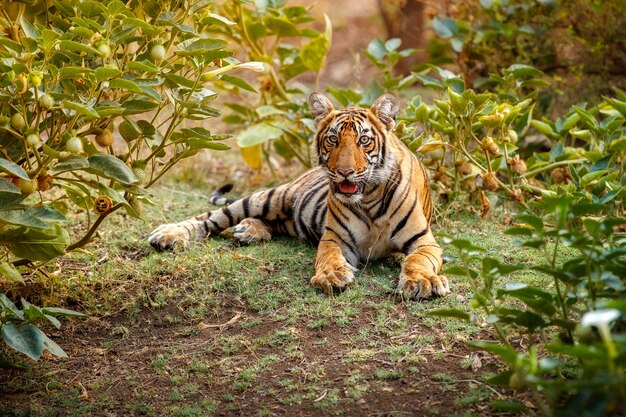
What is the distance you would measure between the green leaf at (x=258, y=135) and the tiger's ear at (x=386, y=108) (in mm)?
1736

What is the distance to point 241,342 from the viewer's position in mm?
4098

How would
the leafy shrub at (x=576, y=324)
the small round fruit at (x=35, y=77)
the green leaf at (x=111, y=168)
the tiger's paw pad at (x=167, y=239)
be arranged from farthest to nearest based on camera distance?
1. the tiger's paw pad at (x=167, y=239)
2. the green leaf at (x=111, y=168)
3. the small round fruit at (x=35, y=77)
4. the leafy shrub at (x=576, y=324)

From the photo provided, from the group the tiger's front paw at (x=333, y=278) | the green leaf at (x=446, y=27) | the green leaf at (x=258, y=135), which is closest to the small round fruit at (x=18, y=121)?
the tiger's front paw at (x=333, y=278)

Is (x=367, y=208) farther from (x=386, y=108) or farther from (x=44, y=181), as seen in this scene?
(x=44, y=181)

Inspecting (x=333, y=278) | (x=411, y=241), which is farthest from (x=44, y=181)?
(x=411, y=241)

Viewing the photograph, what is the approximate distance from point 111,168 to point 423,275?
5.82 feet

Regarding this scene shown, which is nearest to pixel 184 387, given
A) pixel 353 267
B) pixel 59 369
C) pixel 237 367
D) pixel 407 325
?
pixel 237 367

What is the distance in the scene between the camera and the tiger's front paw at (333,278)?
4.52 metres

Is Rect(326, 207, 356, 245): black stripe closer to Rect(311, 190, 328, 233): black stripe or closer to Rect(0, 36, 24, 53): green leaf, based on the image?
Rect(311, 190, 328, 233): black stripe

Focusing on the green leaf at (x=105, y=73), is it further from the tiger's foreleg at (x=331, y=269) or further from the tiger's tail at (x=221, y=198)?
the tiger's tail at (x=221, y=198)

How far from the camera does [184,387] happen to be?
376cm

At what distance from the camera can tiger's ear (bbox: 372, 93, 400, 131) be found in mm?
5062

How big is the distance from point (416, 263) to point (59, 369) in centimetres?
196

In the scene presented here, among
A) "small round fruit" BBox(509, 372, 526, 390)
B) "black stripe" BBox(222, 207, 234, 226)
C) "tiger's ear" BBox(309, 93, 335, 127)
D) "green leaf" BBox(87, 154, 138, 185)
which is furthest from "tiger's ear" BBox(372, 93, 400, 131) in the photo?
"small round fruit" BBox(509, 372, 526, 390)
